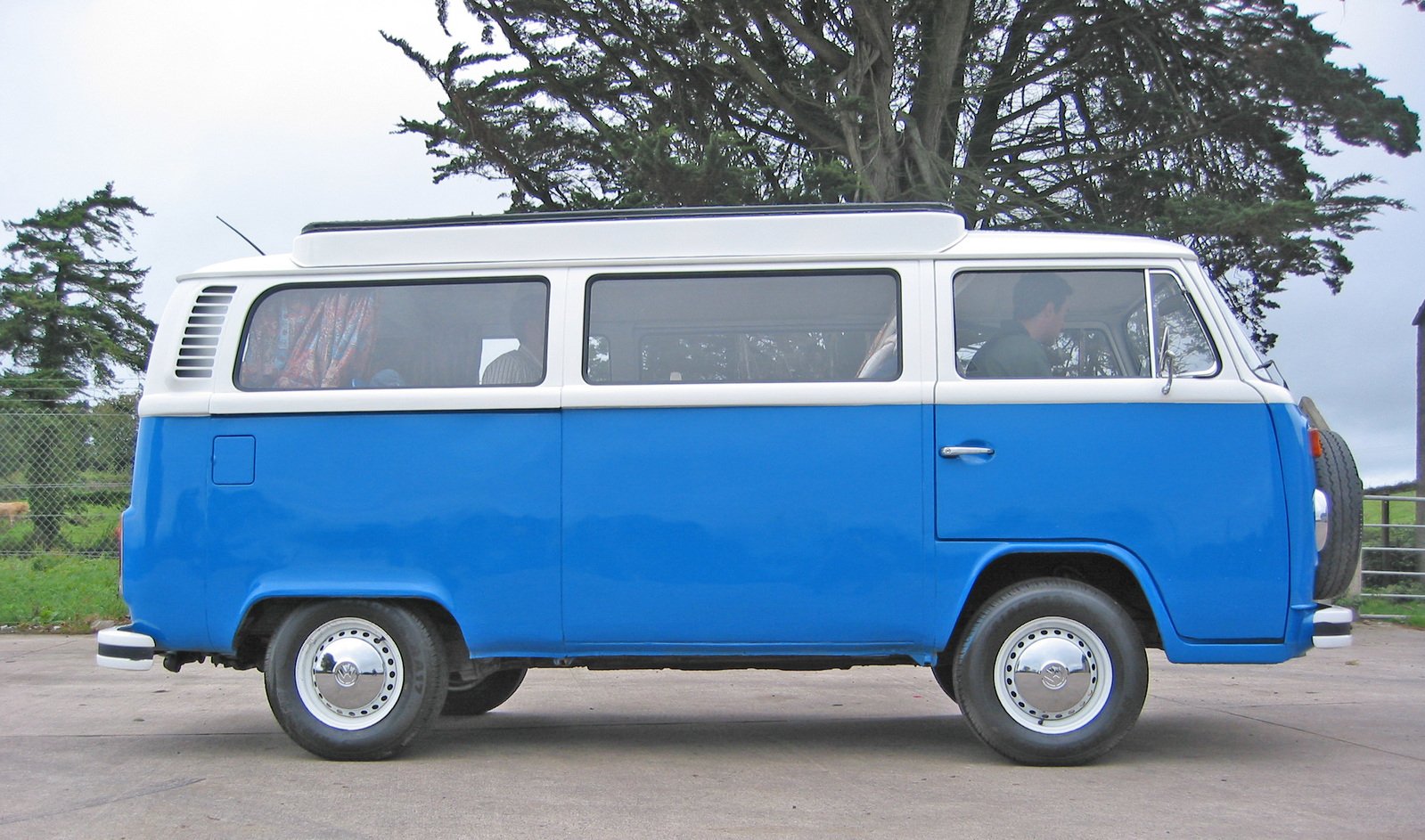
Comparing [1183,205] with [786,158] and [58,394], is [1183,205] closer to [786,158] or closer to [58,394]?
[786,158]

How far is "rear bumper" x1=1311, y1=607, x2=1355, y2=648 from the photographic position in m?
5.99

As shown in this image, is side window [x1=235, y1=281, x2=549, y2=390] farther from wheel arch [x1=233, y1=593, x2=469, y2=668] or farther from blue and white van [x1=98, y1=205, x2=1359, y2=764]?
wheel arch [x1=233, y1=593, x2=469, y2=668]

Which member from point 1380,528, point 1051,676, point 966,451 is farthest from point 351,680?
point 1380,528

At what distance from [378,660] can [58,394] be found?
491 inches

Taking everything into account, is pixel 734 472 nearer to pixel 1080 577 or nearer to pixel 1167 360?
pixel 1080 577

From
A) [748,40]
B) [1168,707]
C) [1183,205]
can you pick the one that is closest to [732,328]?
[1168,707]

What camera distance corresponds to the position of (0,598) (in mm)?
12500

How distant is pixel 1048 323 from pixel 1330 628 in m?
1.83

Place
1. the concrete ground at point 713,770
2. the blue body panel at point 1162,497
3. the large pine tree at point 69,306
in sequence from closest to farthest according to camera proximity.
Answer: the concrete ground at point 713,770
the blue body panel at point 1162,497
the large pine tree at point 69,306

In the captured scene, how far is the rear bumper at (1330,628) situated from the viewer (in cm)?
599

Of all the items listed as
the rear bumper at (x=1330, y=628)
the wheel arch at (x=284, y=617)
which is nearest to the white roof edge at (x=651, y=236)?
the wheel arch at (x=284, y=617)

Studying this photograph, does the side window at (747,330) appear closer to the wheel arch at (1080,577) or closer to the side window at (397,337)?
the side window at (397,337)

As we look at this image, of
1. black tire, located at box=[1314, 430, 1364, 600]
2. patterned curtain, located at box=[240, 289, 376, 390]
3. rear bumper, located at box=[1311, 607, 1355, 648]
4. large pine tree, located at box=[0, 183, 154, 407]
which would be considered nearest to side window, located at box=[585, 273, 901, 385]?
patterned curtain, located at box=[240, 289, 376, 390]

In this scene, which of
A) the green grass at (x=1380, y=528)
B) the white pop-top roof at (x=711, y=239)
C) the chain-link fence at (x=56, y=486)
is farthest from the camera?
the green grass at (x=1380, y=528)
